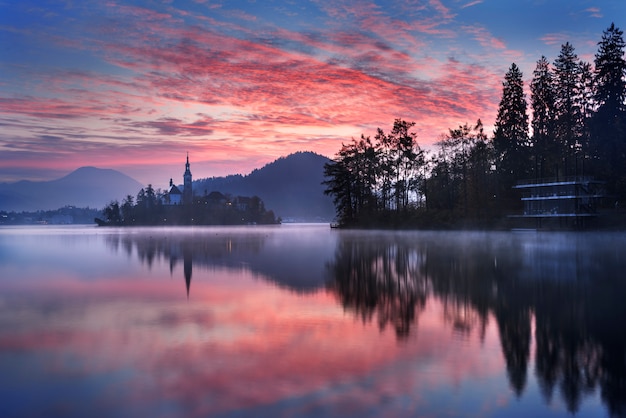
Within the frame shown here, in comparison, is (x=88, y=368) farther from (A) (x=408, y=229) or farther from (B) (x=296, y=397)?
(A) (x=408, y=229)

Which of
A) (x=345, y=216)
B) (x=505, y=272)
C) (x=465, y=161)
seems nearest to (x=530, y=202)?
(x=465, y=161)

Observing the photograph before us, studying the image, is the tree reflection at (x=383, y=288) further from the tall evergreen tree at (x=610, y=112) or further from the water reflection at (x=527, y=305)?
the tall evergreen tree at (x=610, y=112)

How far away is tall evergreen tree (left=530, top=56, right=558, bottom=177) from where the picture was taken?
→ 271 ft

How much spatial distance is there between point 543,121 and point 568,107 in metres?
5.48

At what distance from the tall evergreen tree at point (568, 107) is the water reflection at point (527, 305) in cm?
5374

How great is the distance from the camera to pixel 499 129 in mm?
87812

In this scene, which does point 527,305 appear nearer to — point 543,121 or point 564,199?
point 564,199

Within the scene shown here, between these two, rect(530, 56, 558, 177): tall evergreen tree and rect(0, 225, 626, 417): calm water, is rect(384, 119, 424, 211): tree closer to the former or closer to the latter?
rect(530, 56, 558, 177): tall evergreen tree

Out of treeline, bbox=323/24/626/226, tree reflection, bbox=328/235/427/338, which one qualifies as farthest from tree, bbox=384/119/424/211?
tree reflection, bbox=328/235/427/338

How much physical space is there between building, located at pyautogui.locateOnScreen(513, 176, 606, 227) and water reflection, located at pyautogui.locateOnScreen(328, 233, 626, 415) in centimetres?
4141

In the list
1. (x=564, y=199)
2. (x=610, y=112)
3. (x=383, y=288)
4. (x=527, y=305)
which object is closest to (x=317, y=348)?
(x=527, y=305)

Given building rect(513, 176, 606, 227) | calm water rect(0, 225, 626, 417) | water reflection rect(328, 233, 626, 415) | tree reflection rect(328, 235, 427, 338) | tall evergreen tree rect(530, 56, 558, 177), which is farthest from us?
tall evergreen tree rect(530, 56, 558, 177)

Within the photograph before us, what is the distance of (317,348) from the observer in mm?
10852

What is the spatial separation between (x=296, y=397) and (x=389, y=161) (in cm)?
8768
